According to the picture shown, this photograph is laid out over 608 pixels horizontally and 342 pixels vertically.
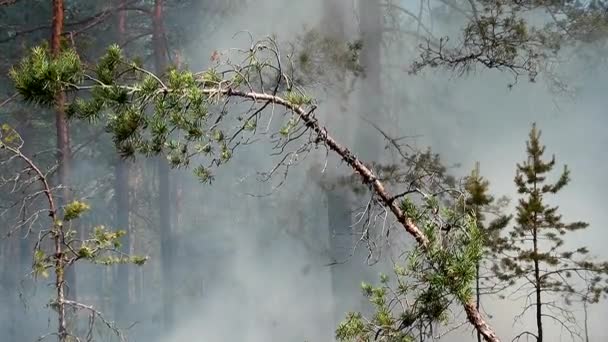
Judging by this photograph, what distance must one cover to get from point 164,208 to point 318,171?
4.46 metres

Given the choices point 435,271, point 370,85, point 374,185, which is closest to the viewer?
point 435,271

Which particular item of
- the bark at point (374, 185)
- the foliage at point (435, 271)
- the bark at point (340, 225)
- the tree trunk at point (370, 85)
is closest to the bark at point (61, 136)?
the bark at point (340, 225)

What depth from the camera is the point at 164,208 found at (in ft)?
44.0

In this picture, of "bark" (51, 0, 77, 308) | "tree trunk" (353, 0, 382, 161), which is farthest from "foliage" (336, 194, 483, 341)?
"tree trunk" (353, 0, 382, 161)

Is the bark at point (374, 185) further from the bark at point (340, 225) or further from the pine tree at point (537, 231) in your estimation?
the bark at point (340, 225)

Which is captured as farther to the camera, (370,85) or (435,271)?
(370,85)

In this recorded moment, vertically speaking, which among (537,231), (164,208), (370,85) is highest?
(370,85)

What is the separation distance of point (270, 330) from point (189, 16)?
5.71m

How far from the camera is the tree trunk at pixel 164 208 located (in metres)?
12.0

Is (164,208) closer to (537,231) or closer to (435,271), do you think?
(537,231)

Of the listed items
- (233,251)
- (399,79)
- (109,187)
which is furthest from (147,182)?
(399,79)

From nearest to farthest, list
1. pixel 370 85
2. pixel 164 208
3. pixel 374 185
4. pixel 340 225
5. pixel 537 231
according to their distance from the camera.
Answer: pixel 374 185, pixel 537 231, pixel 340 225, pixel 370 85, pixel 164 208

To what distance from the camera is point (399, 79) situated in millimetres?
10109

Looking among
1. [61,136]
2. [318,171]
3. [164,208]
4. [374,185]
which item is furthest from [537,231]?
[164,208]
